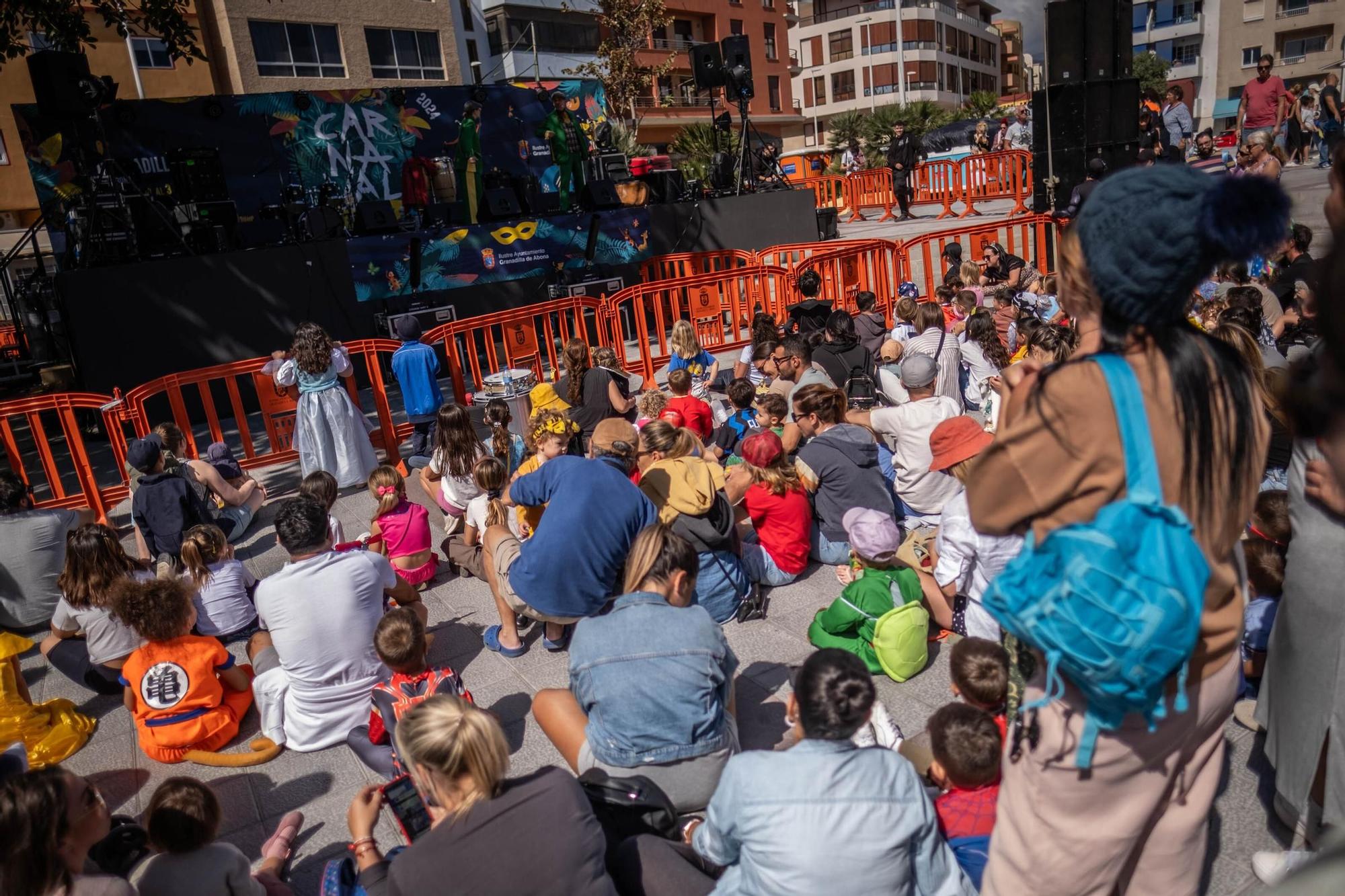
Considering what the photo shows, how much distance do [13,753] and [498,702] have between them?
190 centimetres

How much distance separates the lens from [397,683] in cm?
379

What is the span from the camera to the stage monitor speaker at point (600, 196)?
1480 cm

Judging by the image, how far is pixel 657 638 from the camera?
3.00 meters

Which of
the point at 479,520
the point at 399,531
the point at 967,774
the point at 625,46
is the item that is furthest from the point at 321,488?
the point at 625,46

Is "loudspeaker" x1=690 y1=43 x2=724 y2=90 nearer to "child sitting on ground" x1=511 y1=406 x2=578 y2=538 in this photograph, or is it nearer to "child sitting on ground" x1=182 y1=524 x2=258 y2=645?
"child sitting on ground" x1=511 y1=406 x2=578 y2=538

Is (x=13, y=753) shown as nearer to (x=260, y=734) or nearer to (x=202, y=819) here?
(x=202, y=819)

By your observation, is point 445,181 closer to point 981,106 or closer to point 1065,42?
point 1065,42

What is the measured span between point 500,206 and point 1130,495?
42.4 feet

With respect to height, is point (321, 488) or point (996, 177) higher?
point (996, 177)

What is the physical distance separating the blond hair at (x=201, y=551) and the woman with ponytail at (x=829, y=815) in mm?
3585

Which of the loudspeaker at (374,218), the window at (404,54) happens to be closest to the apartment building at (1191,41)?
the window at (404,54)

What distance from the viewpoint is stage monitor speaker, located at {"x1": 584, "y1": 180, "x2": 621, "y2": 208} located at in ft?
48.5

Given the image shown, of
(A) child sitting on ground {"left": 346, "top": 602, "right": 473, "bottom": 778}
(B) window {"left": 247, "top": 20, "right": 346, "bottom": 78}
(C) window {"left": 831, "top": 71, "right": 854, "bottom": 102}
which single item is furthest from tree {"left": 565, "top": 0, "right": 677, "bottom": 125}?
(C) window {"left": 831, "top": 71, "right": 854, "bottom": 102}

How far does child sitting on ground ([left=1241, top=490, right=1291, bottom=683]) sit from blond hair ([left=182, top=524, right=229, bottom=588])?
497 centimetres
